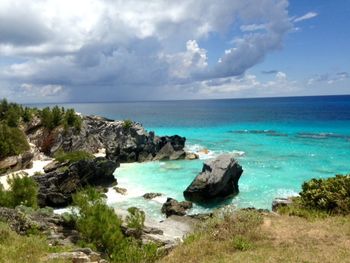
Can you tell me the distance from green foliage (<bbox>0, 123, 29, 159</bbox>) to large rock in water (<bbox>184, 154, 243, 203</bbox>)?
26170 mm

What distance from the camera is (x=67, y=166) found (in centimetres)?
4409

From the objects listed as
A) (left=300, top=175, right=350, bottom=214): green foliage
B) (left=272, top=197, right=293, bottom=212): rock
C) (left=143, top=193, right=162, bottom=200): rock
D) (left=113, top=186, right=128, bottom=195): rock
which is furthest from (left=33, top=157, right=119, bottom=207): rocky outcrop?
(left=300, top=175, right=350, bottom=214): green foliage

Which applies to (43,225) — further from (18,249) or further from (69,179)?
(69,179)

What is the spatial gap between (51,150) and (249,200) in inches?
1532

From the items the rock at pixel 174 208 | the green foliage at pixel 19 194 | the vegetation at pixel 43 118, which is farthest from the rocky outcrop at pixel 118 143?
the green foliage at pixel 19 194

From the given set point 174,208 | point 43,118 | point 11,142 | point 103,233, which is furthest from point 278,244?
point 43,118

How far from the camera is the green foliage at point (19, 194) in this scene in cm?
2716

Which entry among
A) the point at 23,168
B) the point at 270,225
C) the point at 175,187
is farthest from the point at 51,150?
the point at 270,225

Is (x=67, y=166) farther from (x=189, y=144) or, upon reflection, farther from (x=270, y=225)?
(x=189, y=144)

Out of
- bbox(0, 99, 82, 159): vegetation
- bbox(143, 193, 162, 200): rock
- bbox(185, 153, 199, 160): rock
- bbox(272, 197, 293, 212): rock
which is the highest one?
bbox(0, 99, 82, 159): vegetation

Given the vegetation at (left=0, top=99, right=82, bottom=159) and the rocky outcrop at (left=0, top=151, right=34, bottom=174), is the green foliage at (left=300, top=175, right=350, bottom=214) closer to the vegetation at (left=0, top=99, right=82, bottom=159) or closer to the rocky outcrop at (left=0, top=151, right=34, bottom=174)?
the rocky outcrop at (left=0, top=151, right=34, bottom=174)

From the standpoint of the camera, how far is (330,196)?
19578mm

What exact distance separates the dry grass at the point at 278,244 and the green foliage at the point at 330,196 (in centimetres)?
137

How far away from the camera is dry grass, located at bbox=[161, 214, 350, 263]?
13.8 metres
